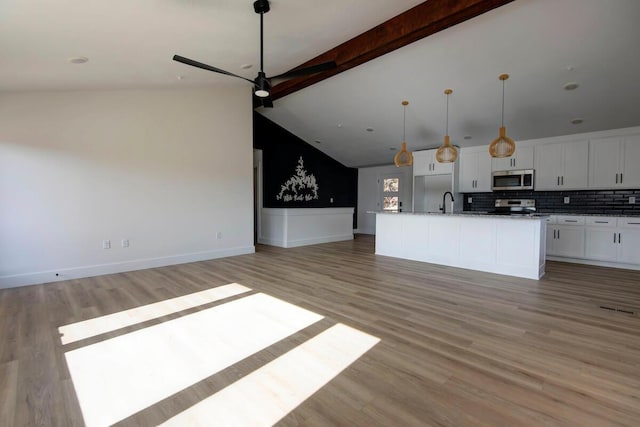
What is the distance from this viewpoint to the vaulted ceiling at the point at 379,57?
2.86 meters

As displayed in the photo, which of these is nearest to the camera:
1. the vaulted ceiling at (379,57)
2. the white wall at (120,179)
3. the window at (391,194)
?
the vaulted ceiling at (379,57)

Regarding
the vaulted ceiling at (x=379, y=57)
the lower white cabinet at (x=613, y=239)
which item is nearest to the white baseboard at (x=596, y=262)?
the lower white cabinet at (x=613, y=239)

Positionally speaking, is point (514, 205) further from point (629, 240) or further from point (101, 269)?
point (101, 269)

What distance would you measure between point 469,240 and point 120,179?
562cm

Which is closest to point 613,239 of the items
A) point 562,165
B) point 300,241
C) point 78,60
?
Result: point 562,165

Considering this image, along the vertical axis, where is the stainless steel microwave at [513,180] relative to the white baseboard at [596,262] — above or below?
above

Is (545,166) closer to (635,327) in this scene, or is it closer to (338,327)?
(635,327)

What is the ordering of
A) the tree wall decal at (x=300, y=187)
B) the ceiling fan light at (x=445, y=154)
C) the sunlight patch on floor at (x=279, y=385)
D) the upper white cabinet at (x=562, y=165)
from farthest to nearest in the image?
the tree wall decal at (x=300, y=187)
the upper white cabinet at (x=562, y=165)
the ceiling fan light at (x=445, y=154)
the sunlight patch on floor at (x=279, y=385)

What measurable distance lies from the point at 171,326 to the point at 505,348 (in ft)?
9.00

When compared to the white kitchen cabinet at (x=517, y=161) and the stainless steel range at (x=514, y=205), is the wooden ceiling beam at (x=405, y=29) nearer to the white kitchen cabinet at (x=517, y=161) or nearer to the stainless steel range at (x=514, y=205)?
the white kitchen cabinet at (x=517, y=161)

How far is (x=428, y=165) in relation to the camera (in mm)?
7367

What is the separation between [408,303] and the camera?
3248 millimetres

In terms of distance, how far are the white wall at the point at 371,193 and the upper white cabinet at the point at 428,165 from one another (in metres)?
1.60

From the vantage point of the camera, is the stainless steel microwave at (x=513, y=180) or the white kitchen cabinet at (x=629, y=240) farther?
the stainless steel microwave at (x=513, y=180)
